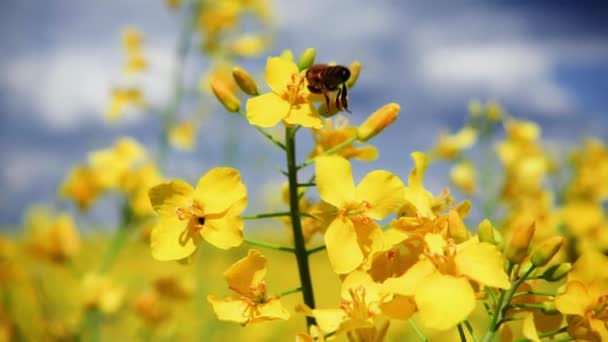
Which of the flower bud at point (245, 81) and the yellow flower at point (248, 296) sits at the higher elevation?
the flower bud at point (245, 81)

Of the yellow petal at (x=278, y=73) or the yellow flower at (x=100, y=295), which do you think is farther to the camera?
the yellow flower at (x=100, y=295)

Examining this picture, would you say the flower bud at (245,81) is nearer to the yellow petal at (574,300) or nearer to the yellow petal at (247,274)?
the yellow petal at (247,274)

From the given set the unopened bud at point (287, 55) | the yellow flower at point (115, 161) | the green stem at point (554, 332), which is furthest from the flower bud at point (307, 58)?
the yellow flower at point (115, 161)

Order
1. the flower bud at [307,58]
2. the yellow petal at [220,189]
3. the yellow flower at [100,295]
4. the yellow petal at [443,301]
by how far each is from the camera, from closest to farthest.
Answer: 1. the yellow petal at [443,301]
2. the yellow petal at [220,189]
3. the flower bud at [307,58]
4. the yellow flower at [100,295]

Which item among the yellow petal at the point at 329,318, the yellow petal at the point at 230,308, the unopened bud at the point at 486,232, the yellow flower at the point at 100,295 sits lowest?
the yellow flower at the point at 100,295

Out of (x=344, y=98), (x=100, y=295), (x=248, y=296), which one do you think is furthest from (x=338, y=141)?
(x=100, y=295)

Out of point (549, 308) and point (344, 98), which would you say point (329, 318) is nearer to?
point (549, 308)

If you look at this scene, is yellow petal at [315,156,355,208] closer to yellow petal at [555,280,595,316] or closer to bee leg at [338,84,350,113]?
bee leg at [338,84,350,113]

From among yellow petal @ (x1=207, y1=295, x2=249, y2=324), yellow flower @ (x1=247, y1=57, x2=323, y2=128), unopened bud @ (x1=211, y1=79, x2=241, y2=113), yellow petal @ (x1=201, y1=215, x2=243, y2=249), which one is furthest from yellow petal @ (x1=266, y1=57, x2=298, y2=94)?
yellow petal @ (x1=207, y1=295, x2=249, y2=324)
